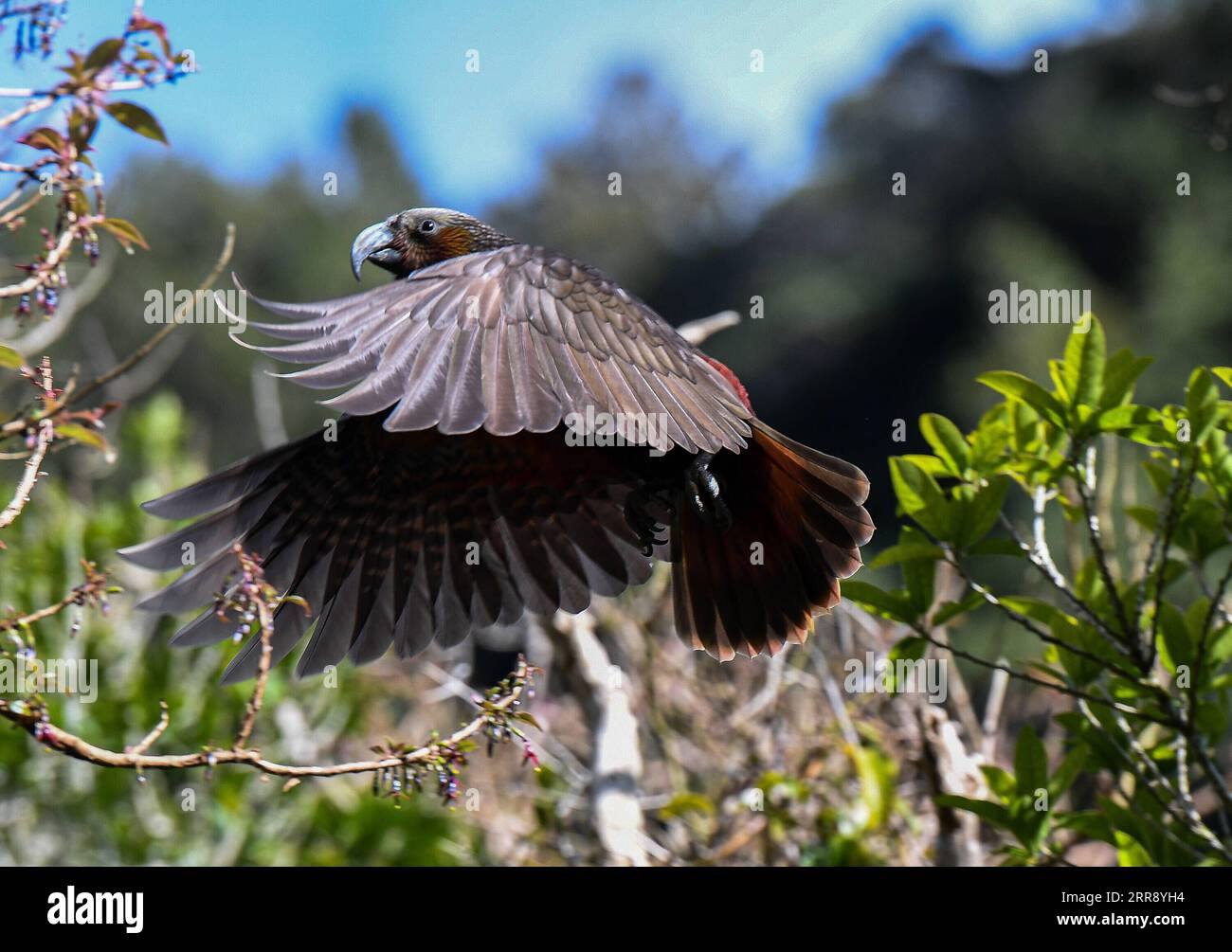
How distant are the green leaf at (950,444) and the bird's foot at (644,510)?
2.36ft

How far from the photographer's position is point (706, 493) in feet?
9.28

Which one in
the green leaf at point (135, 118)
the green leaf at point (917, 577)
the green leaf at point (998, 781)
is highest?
the green leaf at point (135, 118)

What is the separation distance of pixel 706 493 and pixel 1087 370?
88 cm

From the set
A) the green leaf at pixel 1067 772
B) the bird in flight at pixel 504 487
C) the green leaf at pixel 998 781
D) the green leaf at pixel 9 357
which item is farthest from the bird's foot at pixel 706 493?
the green leaf at pixel 9 357

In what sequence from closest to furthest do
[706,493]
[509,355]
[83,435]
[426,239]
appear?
[83,435]
[509,355]
[706,493]
[426,239]

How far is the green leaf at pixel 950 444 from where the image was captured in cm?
253

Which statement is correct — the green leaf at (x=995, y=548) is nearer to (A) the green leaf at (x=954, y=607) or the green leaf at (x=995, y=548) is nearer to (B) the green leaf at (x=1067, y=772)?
(A) the green leaf at (x=954, y=607)

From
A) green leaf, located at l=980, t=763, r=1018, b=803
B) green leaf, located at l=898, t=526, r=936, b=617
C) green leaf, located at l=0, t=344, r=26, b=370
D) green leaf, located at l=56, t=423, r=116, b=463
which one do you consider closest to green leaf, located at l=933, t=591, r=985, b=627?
green leaf, located at l=898, t=526, r=936, b=617

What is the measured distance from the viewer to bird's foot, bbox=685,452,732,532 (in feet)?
9.20

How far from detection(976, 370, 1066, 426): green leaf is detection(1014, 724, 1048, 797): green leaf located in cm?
67

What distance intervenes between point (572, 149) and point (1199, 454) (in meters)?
24.7

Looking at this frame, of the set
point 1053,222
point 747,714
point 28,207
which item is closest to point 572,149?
point 1053,222

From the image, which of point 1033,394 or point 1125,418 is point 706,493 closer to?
point 1033,394

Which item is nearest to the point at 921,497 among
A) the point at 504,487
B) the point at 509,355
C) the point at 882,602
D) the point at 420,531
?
the point at 882,602
